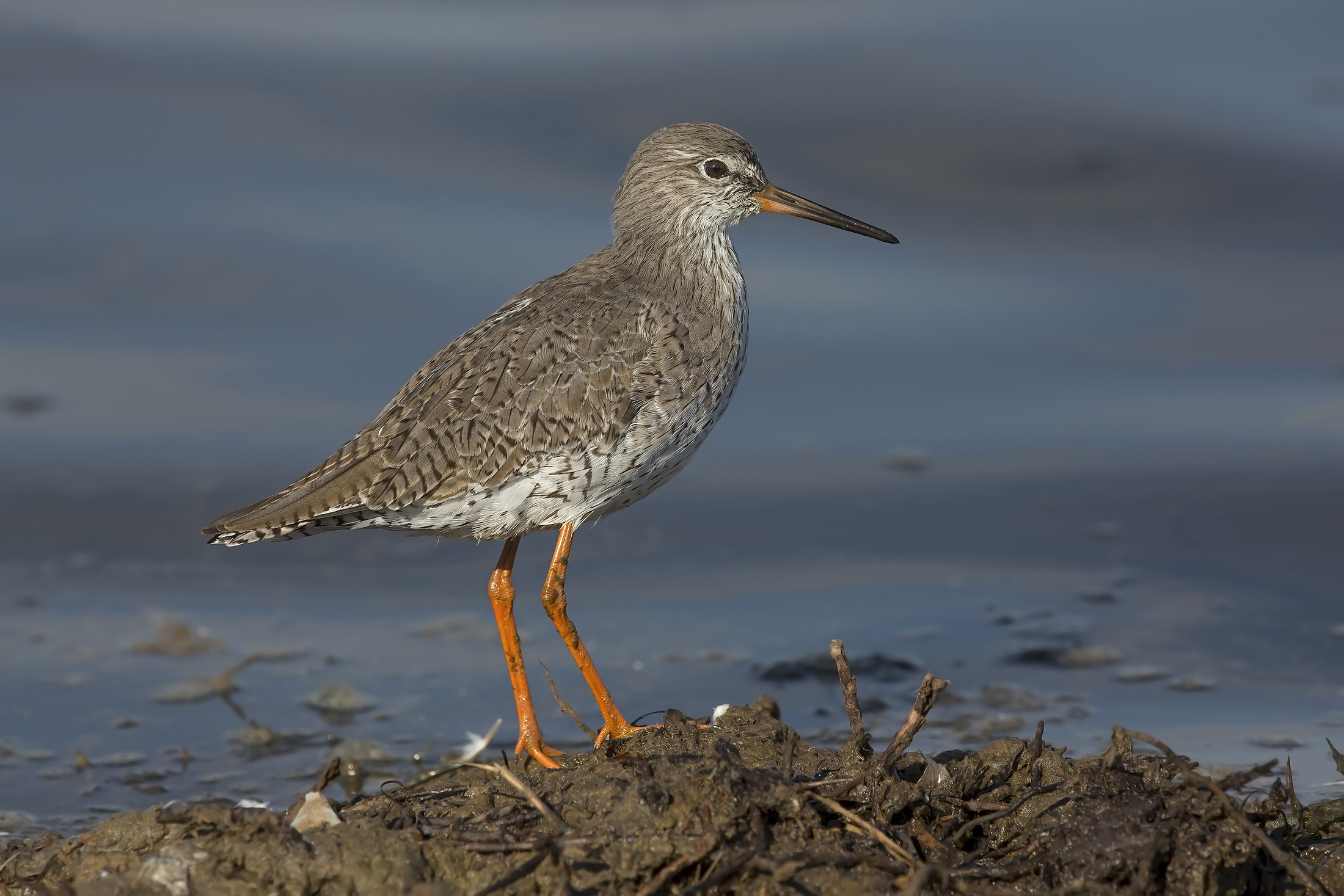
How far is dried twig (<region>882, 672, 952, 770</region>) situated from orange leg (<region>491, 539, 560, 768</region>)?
5.64 ft

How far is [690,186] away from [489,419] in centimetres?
173

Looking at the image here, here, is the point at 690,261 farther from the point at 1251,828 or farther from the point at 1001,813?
the point at 1251,828

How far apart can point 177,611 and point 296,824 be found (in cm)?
428

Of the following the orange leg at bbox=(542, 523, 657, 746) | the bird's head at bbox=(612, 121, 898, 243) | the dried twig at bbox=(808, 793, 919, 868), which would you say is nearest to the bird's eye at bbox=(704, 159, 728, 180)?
the bird's head at bbox=(612, 121, 898, 243)

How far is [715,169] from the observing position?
6906 millimetres

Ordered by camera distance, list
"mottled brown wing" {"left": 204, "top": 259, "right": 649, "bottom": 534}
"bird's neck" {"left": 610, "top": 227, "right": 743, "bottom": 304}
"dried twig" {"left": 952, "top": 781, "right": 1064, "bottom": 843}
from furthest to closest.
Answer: "bird's neck" {"left": 610, "top": 227, "right": 743, "bottom": 304} → "mottled brown wing" {"left": 204, "top": 259, "right": 649, "bottom": 534} → "dried twig" {"left": 952, "top": 781, "right": 1064, "bottom": 843}

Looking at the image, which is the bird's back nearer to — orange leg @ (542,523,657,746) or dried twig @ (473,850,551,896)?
orange leg @ (542,523,657,746)

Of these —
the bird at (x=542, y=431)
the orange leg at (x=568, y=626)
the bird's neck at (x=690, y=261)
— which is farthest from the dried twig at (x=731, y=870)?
the bird's neck at (x=690, y=261)

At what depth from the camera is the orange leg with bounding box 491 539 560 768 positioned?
5.91 meters

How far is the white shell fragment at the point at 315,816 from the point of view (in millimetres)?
4433

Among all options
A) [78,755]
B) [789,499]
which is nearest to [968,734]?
[789,499]

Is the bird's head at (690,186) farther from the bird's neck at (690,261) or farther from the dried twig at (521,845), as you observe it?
the dried twig at (521,845)

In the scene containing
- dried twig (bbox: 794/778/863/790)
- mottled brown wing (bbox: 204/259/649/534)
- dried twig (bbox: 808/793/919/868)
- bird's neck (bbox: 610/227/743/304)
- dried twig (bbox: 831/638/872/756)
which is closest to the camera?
dried twig (bbox: 808/793/919/868)

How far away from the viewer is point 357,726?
7133 mm
